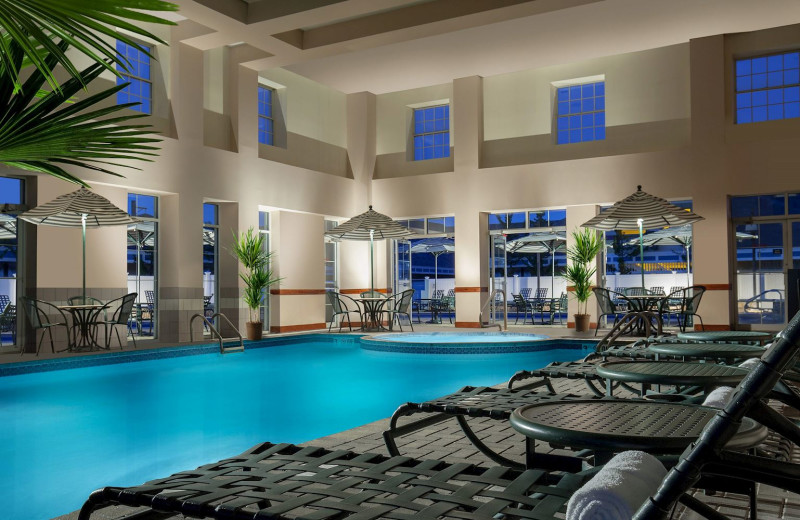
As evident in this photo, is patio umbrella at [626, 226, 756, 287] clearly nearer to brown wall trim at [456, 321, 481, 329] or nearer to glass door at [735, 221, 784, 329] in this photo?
glass door at [735, 221, 784, 329]

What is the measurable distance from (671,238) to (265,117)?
30.5 feet

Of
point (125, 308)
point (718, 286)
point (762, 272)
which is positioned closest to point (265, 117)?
point (125, 308)

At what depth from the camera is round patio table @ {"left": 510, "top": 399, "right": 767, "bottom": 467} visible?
4.58 feet

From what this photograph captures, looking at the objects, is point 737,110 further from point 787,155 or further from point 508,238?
point 508,238

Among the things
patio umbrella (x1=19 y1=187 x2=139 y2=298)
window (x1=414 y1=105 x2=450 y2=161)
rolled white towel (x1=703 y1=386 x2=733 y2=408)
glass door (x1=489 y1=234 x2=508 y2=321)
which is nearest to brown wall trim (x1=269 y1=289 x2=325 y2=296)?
glass door (x1=489 y1=234 x2=508 y2=321)

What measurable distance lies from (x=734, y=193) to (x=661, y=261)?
4.05m

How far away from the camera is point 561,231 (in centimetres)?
1495

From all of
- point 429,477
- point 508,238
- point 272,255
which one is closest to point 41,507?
point 429,477

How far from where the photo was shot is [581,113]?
13875 millimetres

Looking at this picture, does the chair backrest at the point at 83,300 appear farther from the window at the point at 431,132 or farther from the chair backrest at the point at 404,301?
the window at the point at 431,132

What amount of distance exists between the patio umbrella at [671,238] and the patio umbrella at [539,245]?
5.92 feet

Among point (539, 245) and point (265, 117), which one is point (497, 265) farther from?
point (265, 117)

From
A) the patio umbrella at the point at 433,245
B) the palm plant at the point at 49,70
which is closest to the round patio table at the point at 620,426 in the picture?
the palm plant at the point at 49,70

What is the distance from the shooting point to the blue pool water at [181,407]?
4.03 m
